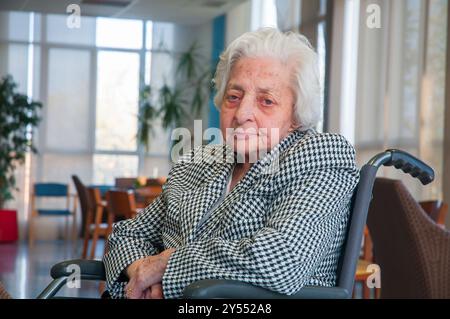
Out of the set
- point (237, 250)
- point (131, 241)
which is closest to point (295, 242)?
point (237, 250)

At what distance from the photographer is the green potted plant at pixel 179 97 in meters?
10.9

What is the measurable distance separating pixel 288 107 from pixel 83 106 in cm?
949

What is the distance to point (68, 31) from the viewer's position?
10953 millimetres

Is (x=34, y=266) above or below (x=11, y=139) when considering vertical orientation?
below

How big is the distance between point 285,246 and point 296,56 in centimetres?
49

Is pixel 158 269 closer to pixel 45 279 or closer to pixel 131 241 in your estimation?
pixel 131 241

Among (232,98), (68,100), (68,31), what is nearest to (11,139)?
(68,100)

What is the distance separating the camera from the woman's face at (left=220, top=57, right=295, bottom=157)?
72.9 inches

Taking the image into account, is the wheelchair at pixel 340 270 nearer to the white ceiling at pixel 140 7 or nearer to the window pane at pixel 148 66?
the white ceiling at pixel 140 7

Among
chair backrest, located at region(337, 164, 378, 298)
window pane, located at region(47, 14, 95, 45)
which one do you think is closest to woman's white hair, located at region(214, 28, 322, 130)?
chair backrest, located at region(337, 164, 378, 298)

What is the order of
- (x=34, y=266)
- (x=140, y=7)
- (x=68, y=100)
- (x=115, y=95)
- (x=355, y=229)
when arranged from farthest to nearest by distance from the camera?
(x=115, y=95) < (x=68, y=100) < (x=140, y=7) < (x=34, y=266) < (x=355, y=229)

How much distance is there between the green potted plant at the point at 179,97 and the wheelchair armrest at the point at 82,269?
8662 mm

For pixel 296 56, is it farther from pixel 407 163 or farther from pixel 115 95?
pixel 115 95

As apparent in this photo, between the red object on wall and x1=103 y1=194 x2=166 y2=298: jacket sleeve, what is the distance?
815cm
